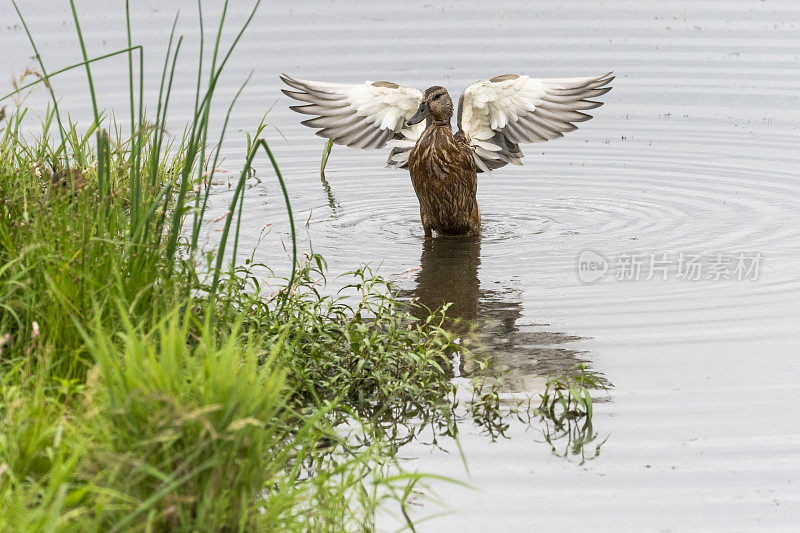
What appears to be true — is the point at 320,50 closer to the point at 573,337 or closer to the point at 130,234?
the point at 573,337

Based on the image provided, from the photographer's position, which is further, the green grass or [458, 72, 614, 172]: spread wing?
[458, 72, 614, 172]: spread wing

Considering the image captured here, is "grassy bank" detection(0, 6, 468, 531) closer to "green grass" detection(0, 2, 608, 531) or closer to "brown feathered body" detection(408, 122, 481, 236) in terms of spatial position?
"green grass" detection(0, 2, 608, 531)

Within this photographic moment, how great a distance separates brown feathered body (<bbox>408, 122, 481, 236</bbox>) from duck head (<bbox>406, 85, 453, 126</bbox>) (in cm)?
7

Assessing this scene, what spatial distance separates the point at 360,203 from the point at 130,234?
4315mm

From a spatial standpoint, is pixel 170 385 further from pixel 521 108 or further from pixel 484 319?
pixel 521 108

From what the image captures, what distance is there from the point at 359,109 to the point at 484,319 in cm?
239

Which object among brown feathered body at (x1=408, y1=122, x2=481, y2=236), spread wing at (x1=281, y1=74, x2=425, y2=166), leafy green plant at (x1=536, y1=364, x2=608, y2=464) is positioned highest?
spread wing at (x1=281, y1=74, x2=425, y2=166)

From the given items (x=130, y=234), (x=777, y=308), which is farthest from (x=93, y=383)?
(x=777, y=308)

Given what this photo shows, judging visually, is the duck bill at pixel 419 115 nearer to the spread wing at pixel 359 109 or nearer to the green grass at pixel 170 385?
the spread wing at pixel 359 109

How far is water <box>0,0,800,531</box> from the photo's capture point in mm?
4246

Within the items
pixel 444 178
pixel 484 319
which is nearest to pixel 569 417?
pixel 484 319

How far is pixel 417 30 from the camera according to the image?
1402 cm

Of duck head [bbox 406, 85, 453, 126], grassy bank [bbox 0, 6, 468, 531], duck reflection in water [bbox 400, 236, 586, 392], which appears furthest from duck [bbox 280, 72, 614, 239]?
grassy bank [bbox 0, 6, 468, 531]

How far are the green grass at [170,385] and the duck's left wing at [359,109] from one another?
2338mm
